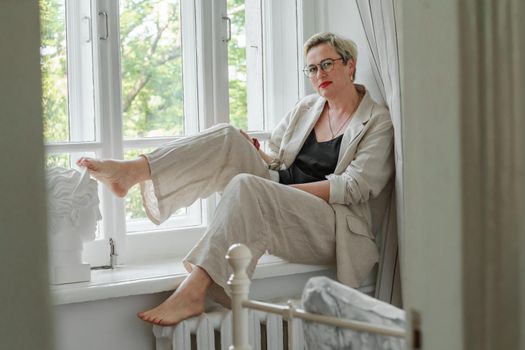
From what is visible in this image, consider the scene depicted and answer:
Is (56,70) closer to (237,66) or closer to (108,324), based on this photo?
(237,66)

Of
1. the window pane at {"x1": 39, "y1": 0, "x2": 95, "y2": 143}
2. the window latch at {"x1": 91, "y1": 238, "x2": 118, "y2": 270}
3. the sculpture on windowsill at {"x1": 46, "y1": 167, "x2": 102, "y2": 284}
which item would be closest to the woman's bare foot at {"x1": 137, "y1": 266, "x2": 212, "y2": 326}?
the sculpture on windowsill at {"x1": 46, "y1": 167, "x2": 102, "y2": 284}

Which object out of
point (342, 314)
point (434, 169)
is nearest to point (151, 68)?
point (342, 314)

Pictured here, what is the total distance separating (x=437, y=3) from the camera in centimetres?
93

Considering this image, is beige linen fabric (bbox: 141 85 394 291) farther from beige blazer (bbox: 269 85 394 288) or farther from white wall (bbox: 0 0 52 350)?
white wall (bbox: 0 0 52 350)

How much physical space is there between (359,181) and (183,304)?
Answer: 0.77 m

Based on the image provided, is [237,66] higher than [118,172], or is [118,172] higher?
[237,66]

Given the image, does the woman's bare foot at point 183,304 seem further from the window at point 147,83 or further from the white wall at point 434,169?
the white wall at point 434,169

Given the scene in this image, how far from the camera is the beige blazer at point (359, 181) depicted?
9.66 ft

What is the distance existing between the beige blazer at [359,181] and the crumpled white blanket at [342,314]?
4.21 feet

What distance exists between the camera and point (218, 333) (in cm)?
283

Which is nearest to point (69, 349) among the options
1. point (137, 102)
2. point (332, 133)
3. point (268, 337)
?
point (268, 337)

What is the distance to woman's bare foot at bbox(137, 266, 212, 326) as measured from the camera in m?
2.63

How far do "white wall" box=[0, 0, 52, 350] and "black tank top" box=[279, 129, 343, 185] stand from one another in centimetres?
253

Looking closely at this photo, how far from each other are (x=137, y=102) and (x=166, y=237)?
0.53 m
